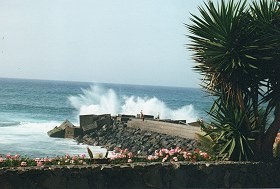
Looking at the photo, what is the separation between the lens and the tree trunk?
12.7 metres

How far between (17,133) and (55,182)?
39.6m

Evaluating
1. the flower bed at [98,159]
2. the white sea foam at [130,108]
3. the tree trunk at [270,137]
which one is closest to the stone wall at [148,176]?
the flower bed at [98,159]

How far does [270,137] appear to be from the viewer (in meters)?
12.7

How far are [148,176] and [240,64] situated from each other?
3948mm

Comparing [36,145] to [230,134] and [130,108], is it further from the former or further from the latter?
[130,108]

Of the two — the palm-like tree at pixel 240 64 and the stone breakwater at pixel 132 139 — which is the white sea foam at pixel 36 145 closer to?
the stone breakwater at pixel 132 139

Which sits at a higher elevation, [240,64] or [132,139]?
[240,64]

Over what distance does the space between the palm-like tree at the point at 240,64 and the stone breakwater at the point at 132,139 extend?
15.7 meters

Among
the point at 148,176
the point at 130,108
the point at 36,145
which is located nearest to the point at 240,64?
the point at 148,176

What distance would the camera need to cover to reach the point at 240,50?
41.0 ft

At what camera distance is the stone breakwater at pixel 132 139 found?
100 feet

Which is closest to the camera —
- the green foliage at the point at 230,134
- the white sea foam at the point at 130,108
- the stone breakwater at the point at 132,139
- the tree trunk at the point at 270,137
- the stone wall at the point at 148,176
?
the stone wall at the point at 148,176

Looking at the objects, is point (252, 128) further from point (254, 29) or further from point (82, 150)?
→ point (82, 150)

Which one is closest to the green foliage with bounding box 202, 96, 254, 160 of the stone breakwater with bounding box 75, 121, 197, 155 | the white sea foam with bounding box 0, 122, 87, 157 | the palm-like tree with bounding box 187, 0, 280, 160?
the palm-like tree with bounding box 187, 0, 280, 160
